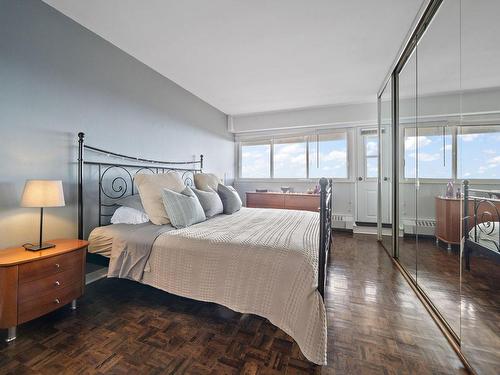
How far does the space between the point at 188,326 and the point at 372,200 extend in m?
4.01

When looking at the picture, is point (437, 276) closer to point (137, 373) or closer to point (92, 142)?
point (137, 373)

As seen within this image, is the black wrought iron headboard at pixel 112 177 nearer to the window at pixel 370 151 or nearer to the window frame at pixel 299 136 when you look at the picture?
the window frame at pixel 299 136

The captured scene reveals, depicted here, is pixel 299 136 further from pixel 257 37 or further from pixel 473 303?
pixel 473 303

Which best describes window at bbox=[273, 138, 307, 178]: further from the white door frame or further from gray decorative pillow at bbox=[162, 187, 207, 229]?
gray decorative pillow at bbox=[162, 187, 207, 229]

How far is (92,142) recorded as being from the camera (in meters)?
2.21

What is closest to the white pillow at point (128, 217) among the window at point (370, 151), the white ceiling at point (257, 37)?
the white ceiling at point (257, 37)

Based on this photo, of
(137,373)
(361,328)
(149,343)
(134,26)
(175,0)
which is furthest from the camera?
(134,26)

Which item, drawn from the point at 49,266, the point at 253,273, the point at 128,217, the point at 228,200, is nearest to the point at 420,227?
the point at 253,273

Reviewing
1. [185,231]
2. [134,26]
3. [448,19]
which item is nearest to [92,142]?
[134,26]

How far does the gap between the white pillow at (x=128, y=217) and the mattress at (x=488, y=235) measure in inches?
99.0

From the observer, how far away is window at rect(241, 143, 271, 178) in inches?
206

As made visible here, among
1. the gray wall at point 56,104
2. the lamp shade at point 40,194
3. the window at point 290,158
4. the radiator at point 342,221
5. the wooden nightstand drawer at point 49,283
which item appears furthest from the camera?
the window at point 290,158

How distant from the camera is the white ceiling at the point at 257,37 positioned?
1889 mm

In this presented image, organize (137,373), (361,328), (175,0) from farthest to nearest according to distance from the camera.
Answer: (175,0)
(361,328)
(137,373)
